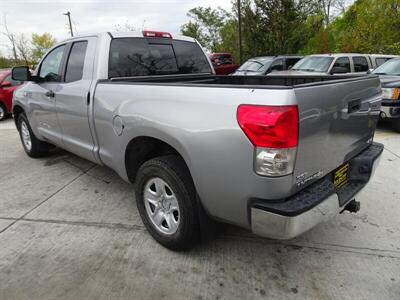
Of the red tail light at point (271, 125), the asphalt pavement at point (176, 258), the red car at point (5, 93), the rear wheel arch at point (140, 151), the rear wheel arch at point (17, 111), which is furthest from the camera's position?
the red car at point (5, 93)

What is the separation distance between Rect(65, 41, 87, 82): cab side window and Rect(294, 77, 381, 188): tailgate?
2.57 meters

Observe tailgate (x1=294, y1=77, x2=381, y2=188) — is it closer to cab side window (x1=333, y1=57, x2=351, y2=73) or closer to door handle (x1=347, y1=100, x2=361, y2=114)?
door handle (x1=347, y1=100, x2=361, y2=114)

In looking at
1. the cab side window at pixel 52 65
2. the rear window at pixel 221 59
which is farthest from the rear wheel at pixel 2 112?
the rear window at pixel 221 59

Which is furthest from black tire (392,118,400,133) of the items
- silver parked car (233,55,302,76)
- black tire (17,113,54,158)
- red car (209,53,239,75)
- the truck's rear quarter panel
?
red car (209,53,239,75)

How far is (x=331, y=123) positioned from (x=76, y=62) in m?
2.88

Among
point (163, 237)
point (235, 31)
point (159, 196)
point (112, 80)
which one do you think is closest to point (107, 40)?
point (112, 80)

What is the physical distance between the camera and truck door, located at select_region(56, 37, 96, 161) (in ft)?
11.6

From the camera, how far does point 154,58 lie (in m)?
3.85

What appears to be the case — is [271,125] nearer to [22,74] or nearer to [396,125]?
[22,74]

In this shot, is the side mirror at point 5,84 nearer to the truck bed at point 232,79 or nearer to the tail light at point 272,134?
the truck bed at point 232,79

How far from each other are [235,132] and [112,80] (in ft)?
5.79

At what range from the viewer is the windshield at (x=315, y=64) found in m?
10.1

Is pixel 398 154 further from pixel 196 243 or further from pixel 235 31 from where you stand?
pixel 235 31

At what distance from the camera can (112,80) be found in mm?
3336
